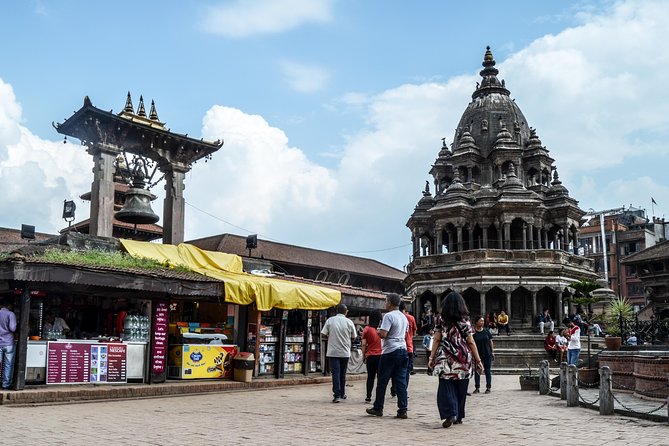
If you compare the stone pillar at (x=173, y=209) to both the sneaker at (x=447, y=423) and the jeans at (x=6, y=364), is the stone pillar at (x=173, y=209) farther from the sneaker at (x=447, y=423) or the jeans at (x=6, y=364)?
the sneaker at (x=447, y=423)

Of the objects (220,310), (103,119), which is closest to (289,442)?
(220,310)

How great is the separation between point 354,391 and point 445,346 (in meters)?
6.91

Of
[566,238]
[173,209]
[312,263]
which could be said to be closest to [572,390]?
[173,209]

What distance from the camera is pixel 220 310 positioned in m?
18.5

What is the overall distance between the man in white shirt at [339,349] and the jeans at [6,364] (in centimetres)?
583

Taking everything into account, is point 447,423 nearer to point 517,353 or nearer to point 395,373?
point 395,373

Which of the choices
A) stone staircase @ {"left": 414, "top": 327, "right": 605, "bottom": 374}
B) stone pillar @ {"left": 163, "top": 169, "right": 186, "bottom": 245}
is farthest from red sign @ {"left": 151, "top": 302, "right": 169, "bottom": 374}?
stone staircase @ {"left": 414, "top": 327, "right": 605, "bottom": 374}

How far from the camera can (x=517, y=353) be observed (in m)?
32.6

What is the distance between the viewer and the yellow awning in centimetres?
1625

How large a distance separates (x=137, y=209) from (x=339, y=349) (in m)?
8.01

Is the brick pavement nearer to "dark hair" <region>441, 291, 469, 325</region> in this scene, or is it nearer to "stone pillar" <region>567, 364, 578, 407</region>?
"stone pillar" <region>567, 364, 578, 407</region>

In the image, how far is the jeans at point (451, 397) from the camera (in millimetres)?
9180

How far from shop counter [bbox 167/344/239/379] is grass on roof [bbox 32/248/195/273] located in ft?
6.14

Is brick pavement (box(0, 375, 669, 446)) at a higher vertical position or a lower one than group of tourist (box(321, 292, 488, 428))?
lower
